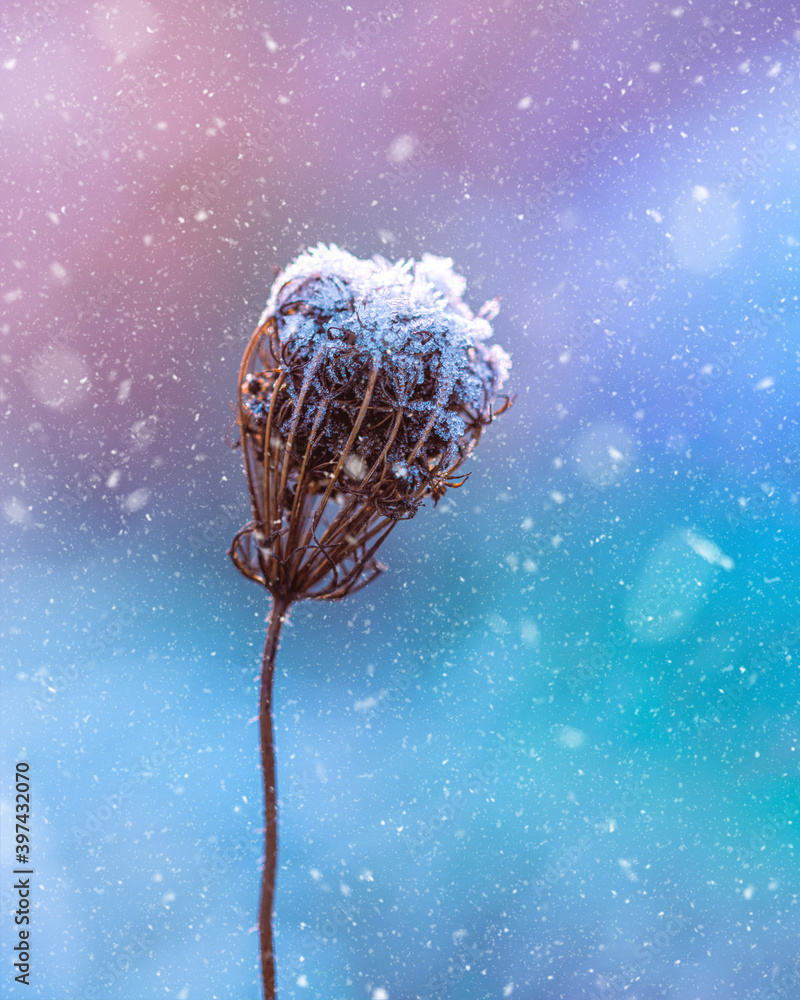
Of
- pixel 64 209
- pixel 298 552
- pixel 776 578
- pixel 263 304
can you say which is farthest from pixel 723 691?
pixel 64 209

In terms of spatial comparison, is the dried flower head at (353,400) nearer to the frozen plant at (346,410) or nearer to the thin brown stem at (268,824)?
the frozen plant at (346,410)

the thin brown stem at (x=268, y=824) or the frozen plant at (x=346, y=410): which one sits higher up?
the frozen plant at (x=346, y=410)

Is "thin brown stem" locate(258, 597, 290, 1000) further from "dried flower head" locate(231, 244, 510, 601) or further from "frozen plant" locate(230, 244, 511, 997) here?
"dried flower head" locate(231, 244, 510, 601)

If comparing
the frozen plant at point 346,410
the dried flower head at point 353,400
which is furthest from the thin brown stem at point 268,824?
the dried flower head at point 353,400

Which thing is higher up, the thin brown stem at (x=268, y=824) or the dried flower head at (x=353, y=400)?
the dried flower head at (x=353, y=400)

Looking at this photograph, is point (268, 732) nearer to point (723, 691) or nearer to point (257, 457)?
point (257, 457)

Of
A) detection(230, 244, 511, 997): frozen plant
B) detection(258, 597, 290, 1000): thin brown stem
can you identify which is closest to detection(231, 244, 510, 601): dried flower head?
detection(230, 244, 511, 997): frozen plant

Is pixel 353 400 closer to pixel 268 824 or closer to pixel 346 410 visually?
pixel 346 410
